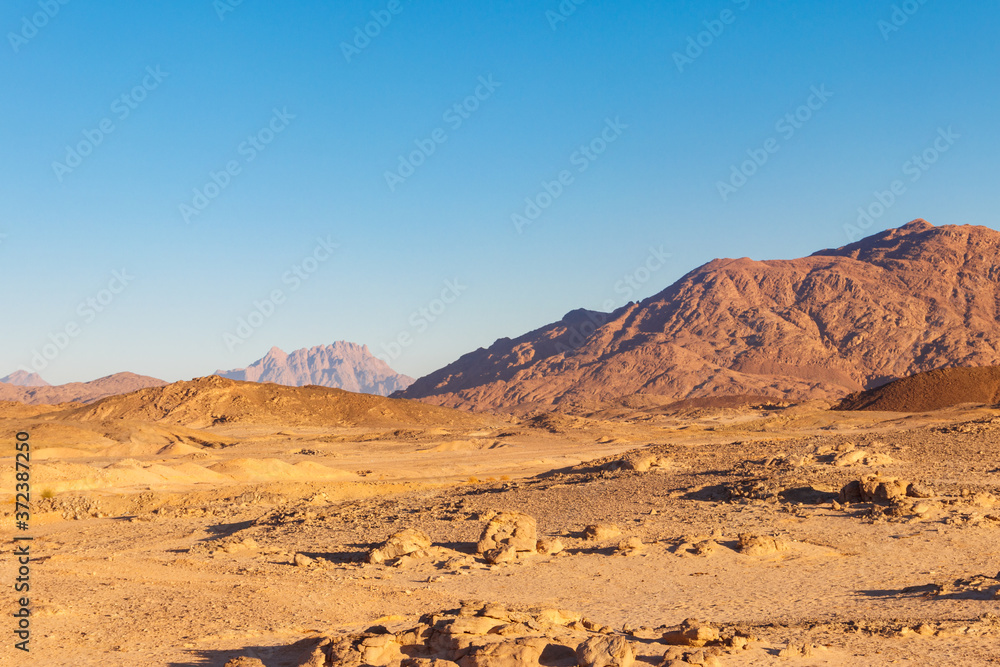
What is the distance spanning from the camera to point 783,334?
144250 millimetres

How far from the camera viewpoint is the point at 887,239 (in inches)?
6875

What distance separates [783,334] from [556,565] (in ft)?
451

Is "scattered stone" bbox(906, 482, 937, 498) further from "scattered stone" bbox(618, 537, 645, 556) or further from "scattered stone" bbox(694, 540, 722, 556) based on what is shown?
"scattered stone" bbox(618, 537, 645, 556)

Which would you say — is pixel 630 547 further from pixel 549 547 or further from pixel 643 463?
pixel 643 463

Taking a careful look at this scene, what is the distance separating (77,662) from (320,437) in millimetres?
54285

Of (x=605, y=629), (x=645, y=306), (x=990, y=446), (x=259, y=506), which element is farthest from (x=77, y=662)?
(x=645, y=306)

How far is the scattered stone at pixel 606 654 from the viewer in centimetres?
851

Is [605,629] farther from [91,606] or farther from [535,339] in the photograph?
[535,339]

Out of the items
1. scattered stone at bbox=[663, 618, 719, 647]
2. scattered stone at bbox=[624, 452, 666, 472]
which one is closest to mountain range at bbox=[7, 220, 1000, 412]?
scattered stone at bbox=[624, 452, 666, 472]

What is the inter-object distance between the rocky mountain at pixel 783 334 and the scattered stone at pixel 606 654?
400ft

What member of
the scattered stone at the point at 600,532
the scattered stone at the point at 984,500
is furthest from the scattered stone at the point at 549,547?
the scattered stone at the point at 984,500

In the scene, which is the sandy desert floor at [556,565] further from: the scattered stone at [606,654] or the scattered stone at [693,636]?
the scattered stone at [606,654]

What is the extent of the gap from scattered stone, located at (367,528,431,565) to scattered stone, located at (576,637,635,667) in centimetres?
802

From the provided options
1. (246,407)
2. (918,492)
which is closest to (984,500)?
(918,492)
